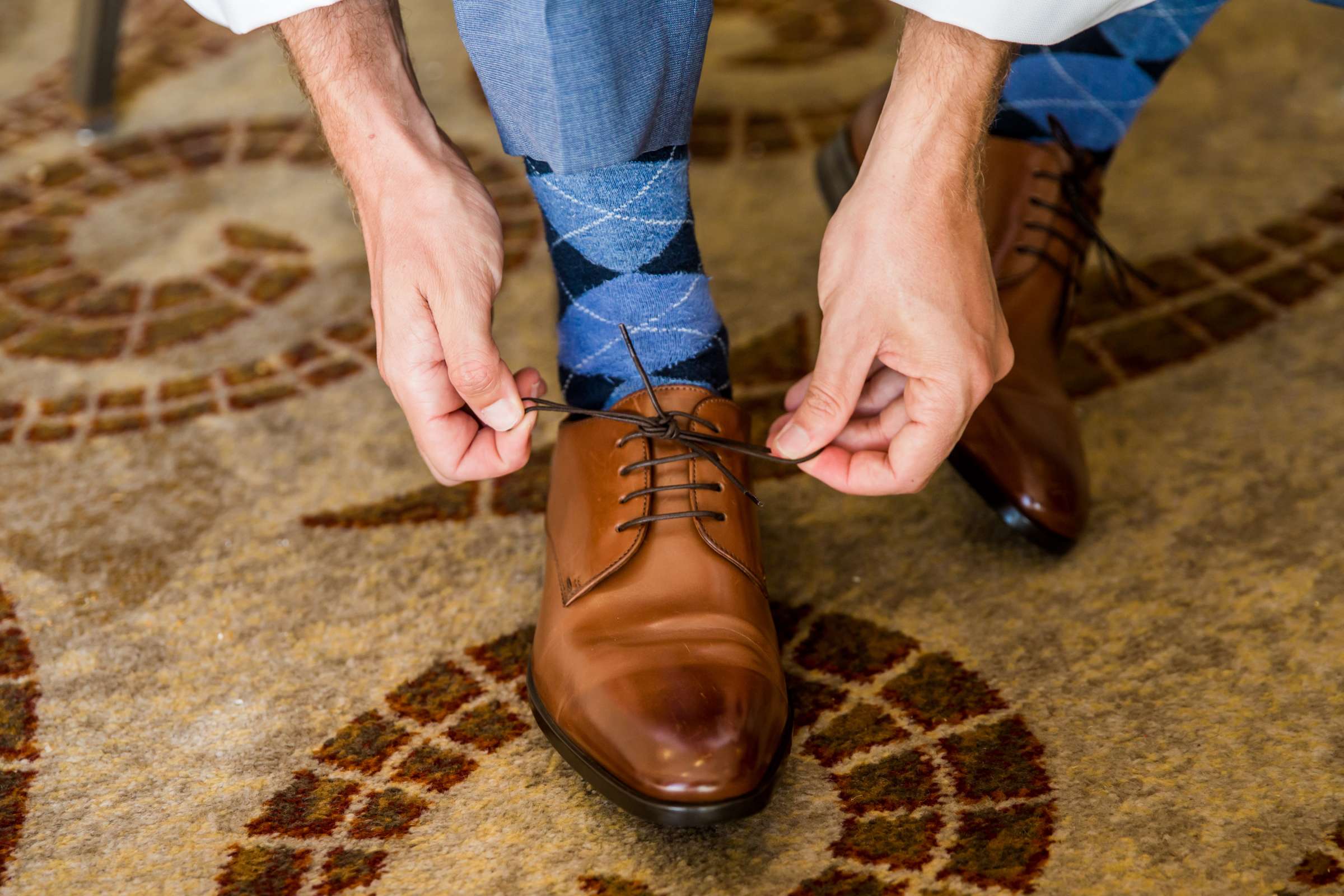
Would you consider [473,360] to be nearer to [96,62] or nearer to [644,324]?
[644,324]

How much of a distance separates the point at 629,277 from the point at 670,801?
1.19 ft

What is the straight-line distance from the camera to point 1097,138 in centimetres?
98

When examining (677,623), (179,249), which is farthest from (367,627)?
(179,249)

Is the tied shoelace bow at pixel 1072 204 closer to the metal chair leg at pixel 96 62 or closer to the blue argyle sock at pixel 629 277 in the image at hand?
the blue argyle sock at pixel 629 277

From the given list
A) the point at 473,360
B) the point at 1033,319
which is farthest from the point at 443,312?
the point at 1033,319

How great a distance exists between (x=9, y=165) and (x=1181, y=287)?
149cm

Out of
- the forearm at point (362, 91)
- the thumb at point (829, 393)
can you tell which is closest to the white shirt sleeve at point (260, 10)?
the forearm at point (362, 91)

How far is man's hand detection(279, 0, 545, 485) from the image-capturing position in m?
0.65

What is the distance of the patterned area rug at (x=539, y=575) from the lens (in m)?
0.62

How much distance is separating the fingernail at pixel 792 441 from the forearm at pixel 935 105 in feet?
0.54

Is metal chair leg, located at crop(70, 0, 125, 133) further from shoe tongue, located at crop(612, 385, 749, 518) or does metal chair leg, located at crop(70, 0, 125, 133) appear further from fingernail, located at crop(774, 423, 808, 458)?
fingernail, located at crop(774, 423, 808, 458)

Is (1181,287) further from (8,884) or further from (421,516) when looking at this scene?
(8,884)

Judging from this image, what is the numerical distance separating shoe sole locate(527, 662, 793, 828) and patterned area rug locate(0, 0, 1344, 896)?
0.11ft

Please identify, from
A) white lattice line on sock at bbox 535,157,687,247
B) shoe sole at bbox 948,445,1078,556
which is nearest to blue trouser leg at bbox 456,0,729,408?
white lattice line on sock at bbox 535,157,687,247
